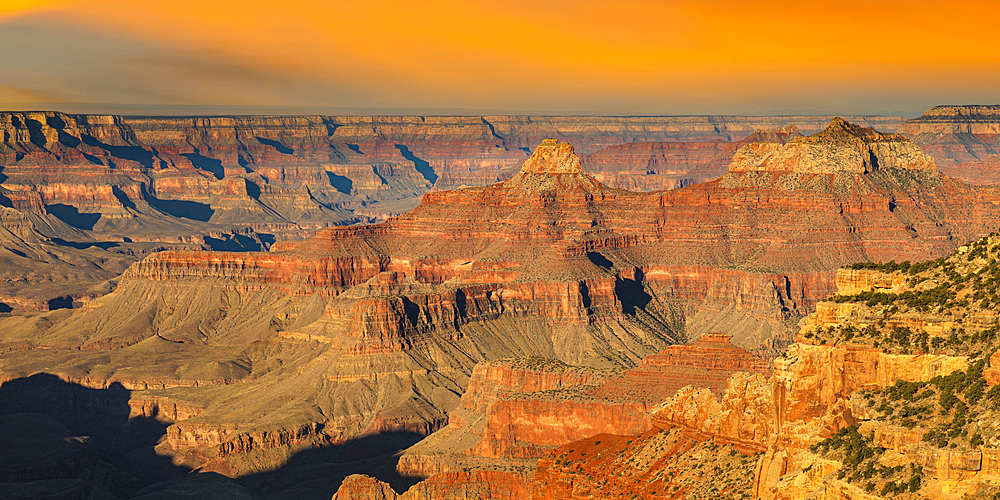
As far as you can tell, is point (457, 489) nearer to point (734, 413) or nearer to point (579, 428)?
point (579, 428)

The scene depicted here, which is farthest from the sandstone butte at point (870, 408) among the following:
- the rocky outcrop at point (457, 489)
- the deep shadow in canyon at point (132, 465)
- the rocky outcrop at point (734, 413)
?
the deep shadow in canyon at point (132, 465)

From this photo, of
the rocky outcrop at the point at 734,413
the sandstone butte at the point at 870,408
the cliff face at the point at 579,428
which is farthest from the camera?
the cliff face at the point at 579,428

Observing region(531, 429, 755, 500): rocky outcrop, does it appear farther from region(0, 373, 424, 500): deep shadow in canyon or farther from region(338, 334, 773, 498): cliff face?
region(0, 373, 424, 500): deep shadow in canyon

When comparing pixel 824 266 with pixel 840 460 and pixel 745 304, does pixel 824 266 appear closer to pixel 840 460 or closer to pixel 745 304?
pixel 745 304

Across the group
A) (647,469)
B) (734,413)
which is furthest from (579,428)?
(734,413)

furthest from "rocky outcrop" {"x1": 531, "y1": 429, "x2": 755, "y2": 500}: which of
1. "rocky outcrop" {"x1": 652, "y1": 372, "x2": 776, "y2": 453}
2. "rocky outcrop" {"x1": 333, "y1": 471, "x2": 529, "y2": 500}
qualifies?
"rocky outcrop" {"x1": 333, "y1": 471, "x2": 529, "y2": 500}

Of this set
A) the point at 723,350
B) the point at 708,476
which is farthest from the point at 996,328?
the point at 723,350

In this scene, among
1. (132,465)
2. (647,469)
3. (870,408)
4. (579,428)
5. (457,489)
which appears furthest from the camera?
(132,465)

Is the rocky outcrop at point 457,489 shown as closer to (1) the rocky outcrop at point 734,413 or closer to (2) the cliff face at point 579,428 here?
(2) the cliff face at point 579,428
